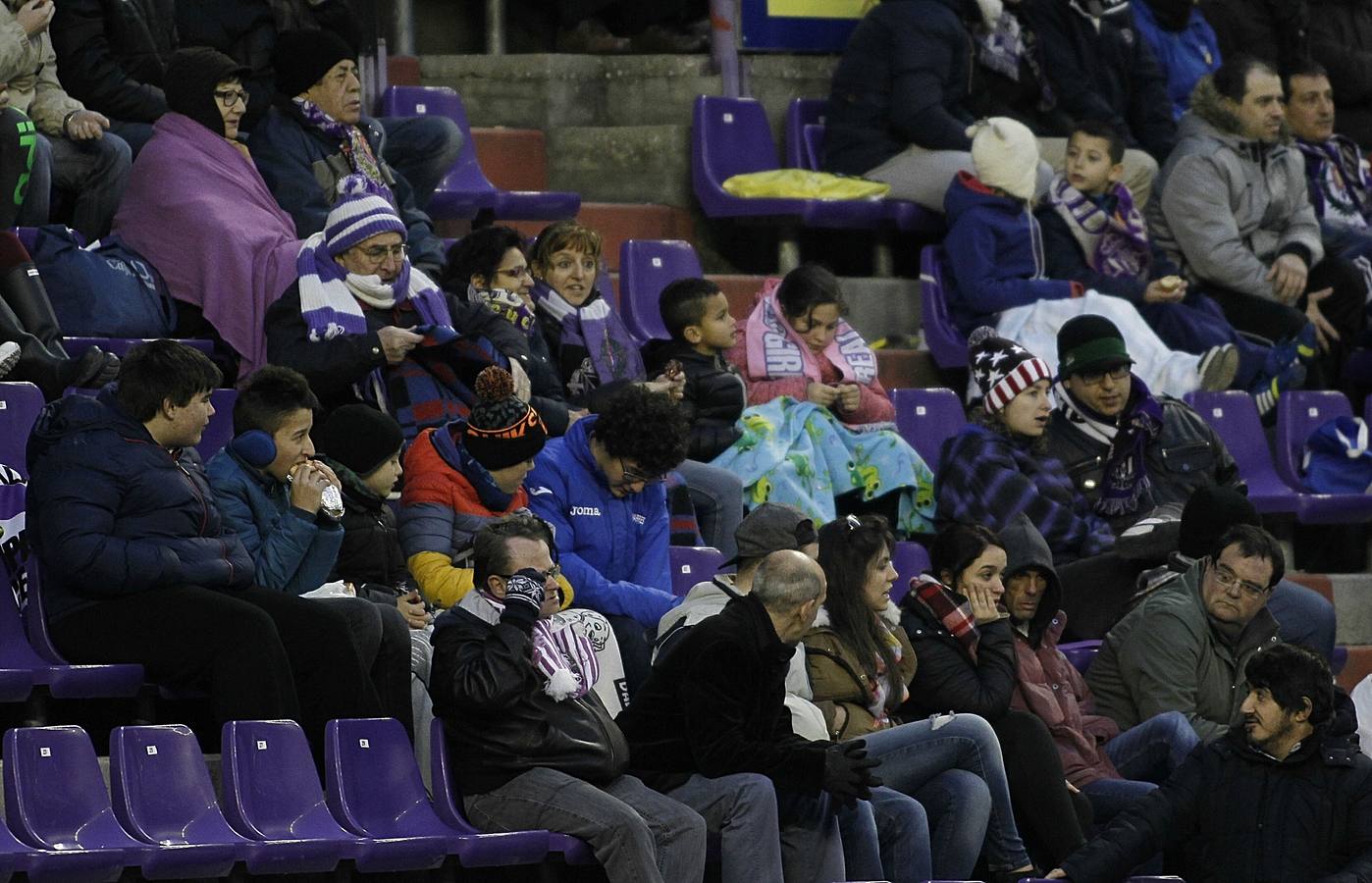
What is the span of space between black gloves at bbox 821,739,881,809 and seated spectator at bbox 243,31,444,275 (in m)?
2.50

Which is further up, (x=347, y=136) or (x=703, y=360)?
(x=347, y=136)

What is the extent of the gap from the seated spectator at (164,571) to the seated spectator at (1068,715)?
1918 mm

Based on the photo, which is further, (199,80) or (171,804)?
(199,80)

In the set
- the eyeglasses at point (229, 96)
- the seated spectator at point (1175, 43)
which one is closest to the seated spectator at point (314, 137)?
the eyeglasses at point (229, 96)

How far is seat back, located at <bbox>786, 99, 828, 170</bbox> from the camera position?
1015cm

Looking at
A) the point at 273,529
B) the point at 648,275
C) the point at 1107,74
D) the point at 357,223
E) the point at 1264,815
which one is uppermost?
the point at 357,223

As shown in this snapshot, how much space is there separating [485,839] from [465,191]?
12.1 ft

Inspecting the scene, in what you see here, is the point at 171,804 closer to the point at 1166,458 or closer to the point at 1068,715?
the point at 1068,715

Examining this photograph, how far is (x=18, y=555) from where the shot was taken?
6.23 m

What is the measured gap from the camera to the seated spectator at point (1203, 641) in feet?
24.6

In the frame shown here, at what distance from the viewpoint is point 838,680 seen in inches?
267

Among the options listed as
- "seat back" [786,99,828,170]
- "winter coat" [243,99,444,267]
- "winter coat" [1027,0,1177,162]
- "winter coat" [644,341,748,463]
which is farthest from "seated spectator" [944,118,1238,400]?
"winter coat" [243,99,444,267]

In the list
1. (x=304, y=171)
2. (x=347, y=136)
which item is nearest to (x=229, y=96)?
(x=304, y=171)

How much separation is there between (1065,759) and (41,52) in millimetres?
3429
